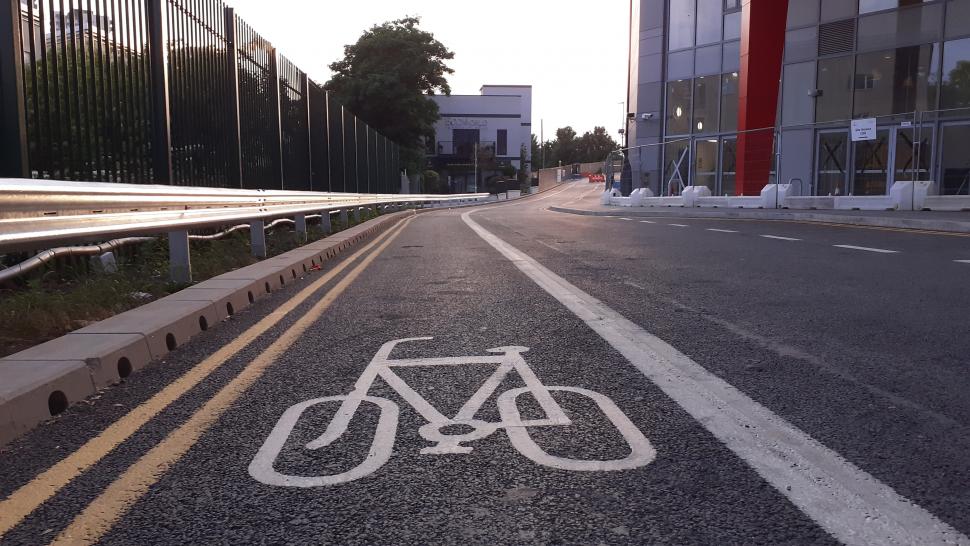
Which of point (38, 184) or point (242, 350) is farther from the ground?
point (38, 184)

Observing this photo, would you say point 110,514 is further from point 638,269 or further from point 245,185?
point 245,185

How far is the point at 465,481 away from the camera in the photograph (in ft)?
8.23

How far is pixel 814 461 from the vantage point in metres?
2.59

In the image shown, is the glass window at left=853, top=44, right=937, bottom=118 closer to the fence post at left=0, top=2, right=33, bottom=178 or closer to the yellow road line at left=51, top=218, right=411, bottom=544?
the fence post at left=0, top=2, right=33, bottom=178

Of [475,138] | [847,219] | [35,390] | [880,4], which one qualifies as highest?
[880,4]

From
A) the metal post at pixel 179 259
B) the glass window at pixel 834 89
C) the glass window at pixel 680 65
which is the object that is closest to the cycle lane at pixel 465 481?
the metal post at pixel 179 259

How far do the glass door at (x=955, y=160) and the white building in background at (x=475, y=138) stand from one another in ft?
186

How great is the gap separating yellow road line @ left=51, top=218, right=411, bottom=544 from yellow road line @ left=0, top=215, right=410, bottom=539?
0.18 meters

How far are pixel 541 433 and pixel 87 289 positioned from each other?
4303 mm

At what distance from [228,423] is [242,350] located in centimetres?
151

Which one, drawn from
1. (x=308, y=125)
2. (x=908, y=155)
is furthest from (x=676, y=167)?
(x=308, y=125)

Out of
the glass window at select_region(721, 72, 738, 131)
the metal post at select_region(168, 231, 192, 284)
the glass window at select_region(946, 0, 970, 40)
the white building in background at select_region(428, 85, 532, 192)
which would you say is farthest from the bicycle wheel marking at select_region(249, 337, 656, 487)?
the white building in background at select_region(428, 85, 532, 192)

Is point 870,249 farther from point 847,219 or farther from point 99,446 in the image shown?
point 99,446

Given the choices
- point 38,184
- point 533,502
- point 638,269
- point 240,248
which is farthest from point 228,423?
point 240,248
